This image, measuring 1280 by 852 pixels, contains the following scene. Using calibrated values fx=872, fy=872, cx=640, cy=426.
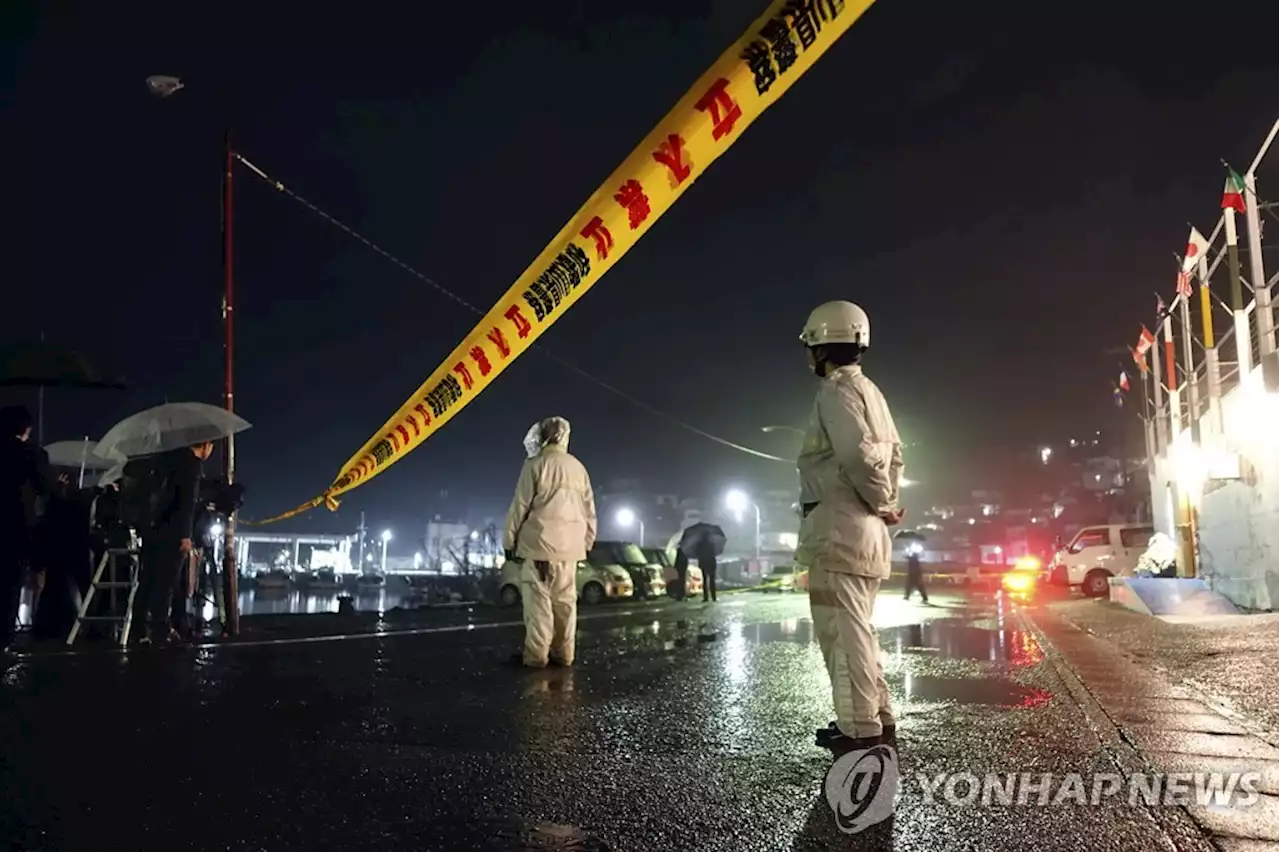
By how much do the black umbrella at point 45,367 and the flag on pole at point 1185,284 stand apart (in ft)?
58.8

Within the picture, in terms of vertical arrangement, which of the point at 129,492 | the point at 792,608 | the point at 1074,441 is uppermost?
the point at 1074,441

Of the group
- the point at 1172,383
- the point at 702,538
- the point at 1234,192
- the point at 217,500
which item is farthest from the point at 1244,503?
the point at 217,500

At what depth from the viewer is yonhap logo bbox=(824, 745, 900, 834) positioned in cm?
284

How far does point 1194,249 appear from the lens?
15.9 metres

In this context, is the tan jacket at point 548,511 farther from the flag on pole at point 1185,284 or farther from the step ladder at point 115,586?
the flag on pole at point 1185,284

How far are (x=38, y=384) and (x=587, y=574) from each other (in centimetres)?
1381

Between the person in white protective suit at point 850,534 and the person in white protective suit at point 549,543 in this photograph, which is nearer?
the person in white protective suit at point 850,534

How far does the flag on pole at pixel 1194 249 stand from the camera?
15.5 meters

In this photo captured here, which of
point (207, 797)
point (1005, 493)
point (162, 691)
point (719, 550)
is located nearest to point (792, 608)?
point (719, 550)

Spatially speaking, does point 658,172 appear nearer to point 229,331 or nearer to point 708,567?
point 229,331

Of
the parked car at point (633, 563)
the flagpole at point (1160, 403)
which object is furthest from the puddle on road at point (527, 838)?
the flagpole at point (1160, 403)

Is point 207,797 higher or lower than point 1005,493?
lower

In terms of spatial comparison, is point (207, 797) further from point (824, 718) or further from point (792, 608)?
point (792, 608)

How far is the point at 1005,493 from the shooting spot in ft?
271
